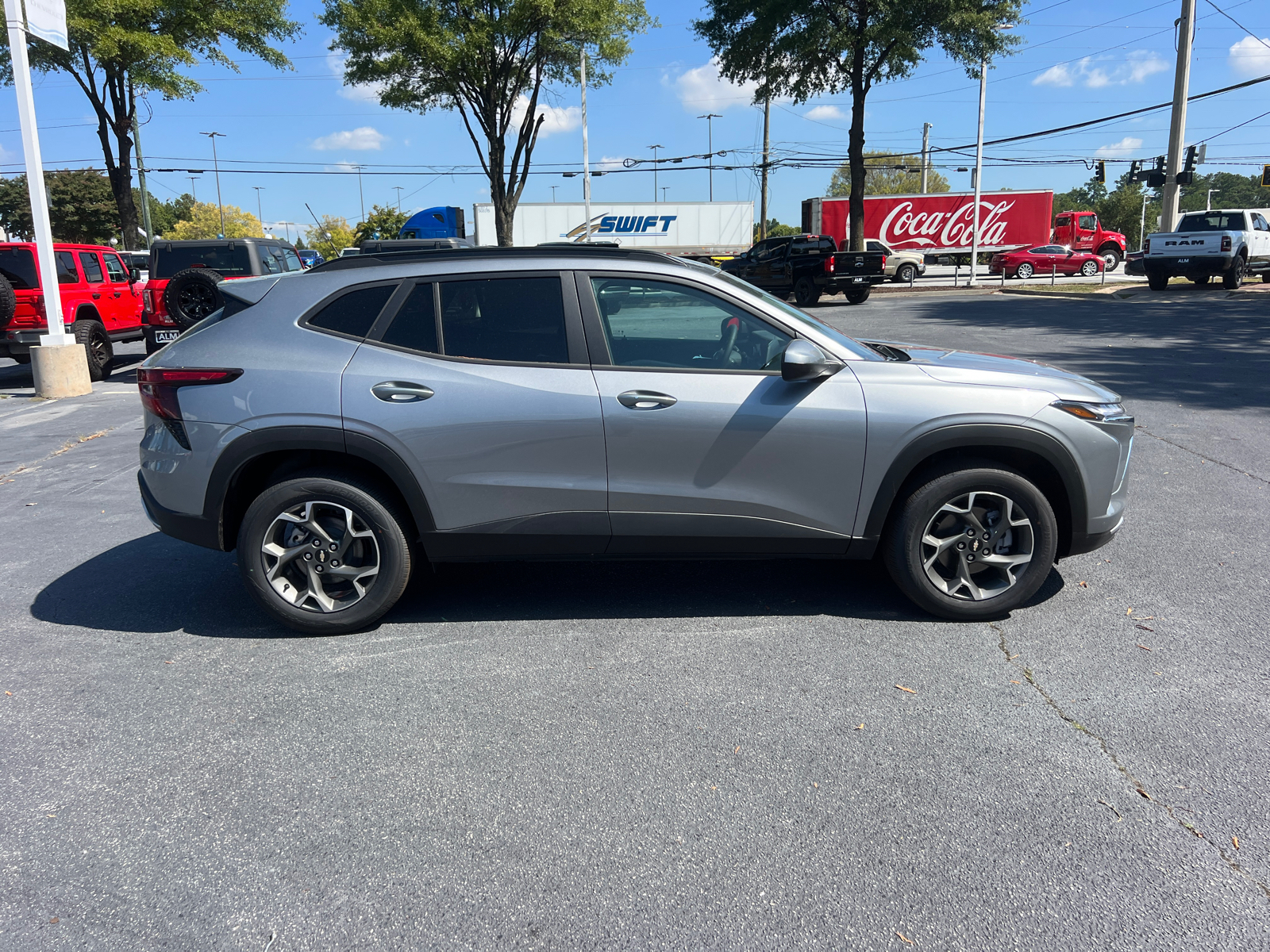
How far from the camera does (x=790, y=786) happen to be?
296 cm

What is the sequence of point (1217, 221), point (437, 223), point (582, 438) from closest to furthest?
point (582, 438), point (1217, 221), point (437, 223)

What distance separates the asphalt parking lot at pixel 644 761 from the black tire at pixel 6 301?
833 cm

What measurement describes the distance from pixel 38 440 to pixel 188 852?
7929 mm

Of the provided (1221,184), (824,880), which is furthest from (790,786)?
(1221,184)

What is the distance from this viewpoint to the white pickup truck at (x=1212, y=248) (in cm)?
2264

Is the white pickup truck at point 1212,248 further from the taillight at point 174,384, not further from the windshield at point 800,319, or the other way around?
the taillight at point 174,384

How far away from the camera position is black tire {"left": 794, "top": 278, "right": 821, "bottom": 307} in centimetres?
2602

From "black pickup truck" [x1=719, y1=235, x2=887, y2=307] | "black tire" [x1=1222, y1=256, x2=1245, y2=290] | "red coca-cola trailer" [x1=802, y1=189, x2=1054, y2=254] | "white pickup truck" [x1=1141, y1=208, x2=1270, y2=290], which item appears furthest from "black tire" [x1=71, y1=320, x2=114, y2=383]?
"red coca-cola trailer" [x1=802, y1=189, x2=1054, y2=254]

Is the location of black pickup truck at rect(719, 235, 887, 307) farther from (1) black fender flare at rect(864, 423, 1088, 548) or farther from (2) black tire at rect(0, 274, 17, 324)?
(1) black fender flare at rect(864, 423, 1088, 548)

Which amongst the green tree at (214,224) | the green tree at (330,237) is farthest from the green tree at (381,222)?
the green tree at (214,224)

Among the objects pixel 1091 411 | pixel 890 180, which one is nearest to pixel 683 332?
pixel 1091 411

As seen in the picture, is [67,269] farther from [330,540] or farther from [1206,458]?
[1206,458]

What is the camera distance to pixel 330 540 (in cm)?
411

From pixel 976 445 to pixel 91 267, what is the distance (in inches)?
573
